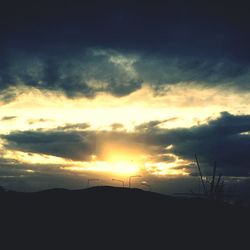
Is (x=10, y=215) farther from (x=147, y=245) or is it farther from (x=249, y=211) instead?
(x=249, y=211)

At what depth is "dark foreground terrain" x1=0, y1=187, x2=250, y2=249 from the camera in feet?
62.2

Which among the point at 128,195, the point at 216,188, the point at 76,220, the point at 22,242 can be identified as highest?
the point at 216,188

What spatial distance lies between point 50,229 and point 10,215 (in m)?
3.26

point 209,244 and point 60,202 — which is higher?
point 60,202

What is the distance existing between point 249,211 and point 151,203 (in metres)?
8.25

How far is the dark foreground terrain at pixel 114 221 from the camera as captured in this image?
18969 millimetres

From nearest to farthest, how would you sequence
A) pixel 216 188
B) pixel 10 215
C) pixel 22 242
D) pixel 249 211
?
pixel 22 242
pixel 10 215
pixel 249 211
pixel 216 188

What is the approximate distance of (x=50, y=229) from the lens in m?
19.6

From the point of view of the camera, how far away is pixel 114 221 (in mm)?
20984

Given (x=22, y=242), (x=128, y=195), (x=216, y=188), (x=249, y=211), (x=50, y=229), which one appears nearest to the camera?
(x=22, y=242)

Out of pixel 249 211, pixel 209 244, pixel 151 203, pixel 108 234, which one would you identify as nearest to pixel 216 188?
pixel 249 211

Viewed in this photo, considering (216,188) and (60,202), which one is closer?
(60,202)

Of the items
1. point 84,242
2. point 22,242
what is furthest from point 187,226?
point 22,242

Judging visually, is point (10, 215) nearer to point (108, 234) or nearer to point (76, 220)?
point (76, 220)
